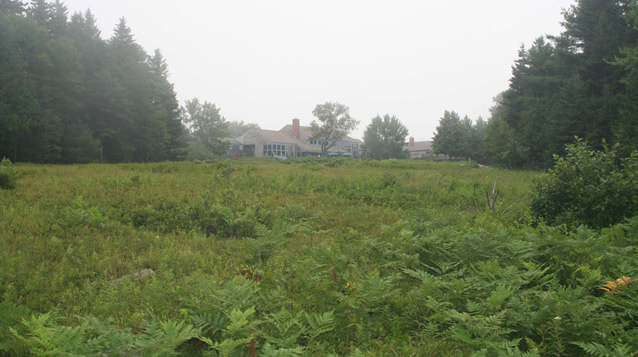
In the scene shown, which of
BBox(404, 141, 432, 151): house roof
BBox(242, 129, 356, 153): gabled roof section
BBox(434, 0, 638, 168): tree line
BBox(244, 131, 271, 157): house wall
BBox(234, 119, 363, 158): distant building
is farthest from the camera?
BBox(404, 141, 432, 151): house roof

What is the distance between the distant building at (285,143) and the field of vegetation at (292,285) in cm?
5940

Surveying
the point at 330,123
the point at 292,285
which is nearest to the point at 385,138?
the point at 330,123

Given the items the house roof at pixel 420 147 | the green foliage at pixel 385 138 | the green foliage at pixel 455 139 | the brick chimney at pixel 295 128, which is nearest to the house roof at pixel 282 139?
the brick chimney at pixel 295 128

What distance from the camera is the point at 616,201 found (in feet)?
23.3

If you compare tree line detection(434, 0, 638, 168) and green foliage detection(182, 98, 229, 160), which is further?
green foliage detection(182, 98, 229, 160)

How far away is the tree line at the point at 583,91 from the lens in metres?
22.3

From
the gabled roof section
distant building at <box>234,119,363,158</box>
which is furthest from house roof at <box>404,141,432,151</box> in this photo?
the gabled roof section

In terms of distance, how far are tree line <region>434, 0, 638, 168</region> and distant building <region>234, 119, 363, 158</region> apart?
4148 cm

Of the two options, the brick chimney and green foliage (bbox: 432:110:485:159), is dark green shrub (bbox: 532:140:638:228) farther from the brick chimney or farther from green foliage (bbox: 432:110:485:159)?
the brick chimney

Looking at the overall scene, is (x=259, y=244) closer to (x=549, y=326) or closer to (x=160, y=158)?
(x=549, y=326)

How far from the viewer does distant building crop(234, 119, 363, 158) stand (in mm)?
68125

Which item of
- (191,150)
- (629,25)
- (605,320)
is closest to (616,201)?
(605,320)

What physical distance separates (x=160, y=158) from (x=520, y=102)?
4164 cm

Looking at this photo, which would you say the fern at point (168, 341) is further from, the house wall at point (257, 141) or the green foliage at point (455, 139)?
the house wall at point (257, 141)
